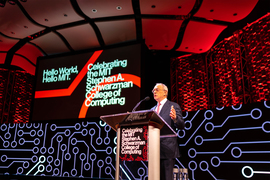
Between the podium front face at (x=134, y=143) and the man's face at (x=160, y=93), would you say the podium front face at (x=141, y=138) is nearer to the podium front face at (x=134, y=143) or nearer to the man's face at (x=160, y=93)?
the podium front face at (x=134, y=143)

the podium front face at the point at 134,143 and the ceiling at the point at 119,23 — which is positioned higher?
the ceiling at the point at 119,23

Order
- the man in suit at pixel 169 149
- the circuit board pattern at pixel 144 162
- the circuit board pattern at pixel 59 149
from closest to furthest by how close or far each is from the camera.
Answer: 1. the man in suit at pixel 169 149
2. the circuit board pattern at pixel 144 162
3. the circuit board pattern at pixel 59 149

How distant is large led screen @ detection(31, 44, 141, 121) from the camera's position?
5.55m

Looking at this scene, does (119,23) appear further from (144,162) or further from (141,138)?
(141,138)

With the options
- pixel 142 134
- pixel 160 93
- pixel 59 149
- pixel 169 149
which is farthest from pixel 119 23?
pixel 142 134

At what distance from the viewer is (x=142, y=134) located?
6.51 feet

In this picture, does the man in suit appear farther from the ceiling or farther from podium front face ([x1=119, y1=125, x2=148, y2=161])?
the ceiling

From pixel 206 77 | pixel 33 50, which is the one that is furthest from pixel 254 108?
pixel 33 50

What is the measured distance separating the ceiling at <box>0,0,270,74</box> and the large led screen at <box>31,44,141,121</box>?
559mm

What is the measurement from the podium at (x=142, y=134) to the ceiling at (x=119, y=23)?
3.61 metres

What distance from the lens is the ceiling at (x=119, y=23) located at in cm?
507

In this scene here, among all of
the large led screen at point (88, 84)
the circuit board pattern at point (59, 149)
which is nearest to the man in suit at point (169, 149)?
the circuit board pattern at point (59, 149)

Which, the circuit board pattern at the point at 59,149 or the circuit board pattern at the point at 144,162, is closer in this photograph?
the circuit board pattern at the point at 144,162

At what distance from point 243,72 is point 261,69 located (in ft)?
1.81
